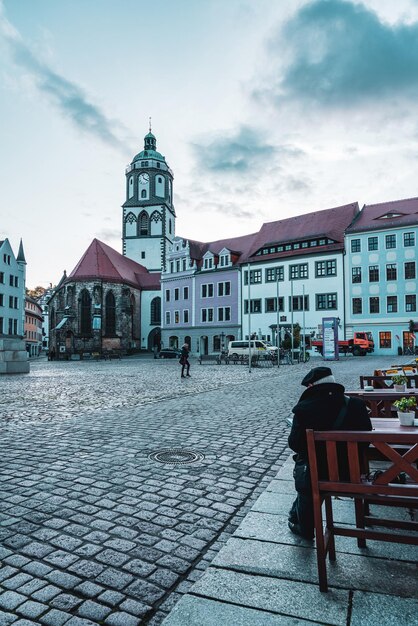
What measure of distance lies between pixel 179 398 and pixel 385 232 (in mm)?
39692

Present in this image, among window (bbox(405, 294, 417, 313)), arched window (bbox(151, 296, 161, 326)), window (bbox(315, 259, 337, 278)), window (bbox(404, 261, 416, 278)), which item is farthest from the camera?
arched window (bbox(151, 296, 161, 326))

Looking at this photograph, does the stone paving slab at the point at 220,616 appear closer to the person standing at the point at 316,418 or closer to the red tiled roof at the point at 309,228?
the person standing at the point at 316,418

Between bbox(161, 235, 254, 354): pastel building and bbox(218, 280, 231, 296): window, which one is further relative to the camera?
bbox(218, 280, 231, 296): window

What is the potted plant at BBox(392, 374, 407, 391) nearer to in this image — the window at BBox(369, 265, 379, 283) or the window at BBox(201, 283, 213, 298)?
the window at BBox(369, 265, 379, 283)

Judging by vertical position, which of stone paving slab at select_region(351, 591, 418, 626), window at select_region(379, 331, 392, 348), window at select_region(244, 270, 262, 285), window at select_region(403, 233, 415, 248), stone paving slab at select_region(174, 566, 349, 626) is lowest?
stone paving slab at select_region(174, 566, 349, 626)

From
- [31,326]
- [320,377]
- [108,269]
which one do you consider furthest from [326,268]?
[31,326]

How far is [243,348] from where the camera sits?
131ft

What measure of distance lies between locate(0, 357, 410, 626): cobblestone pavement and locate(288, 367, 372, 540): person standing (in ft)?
2.40

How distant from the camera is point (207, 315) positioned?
190 ft

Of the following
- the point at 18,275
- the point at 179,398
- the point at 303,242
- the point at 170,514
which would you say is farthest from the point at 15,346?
the point at 18,275

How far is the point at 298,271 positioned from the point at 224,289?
9881 mm

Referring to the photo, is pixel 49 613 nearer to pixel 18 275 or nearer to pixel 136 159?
pixel 18 275

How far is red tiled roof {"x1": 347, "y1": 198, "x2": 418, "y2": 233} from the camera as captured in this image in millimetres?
46281

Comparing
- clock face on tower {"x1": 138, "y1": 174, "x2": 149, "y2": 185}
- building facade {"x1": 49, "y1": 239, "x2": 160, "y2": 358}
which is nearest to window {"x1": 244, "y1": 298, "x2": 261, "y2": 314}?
building facade {"x1": 49, "y1": 239, "x2": 160, "y2": 358}
